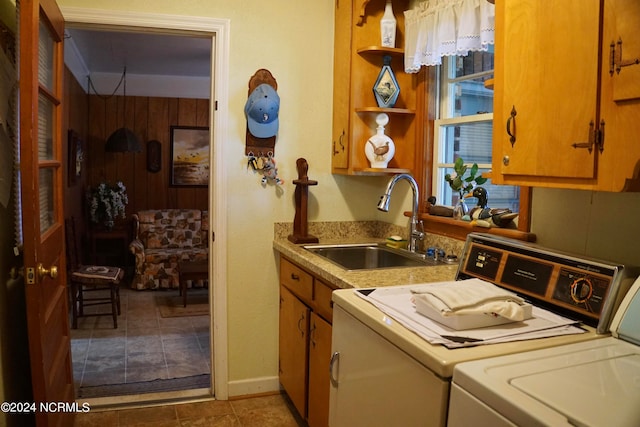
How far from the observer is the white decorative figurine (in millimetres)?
2688

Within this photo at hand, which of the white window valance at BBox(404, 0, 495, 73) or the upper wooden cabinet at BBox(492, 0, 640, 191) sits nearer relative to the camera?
the upper wooden cabinet at BBox(492, 0, 640, 191)

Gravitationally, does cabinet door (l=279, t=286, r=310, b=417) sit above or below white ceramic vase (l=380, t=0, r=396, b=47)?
below

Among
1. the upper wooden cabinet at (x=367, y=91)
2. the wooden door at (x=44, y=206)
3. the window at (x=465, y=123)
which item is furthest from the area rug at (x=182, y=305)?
the window at (x=465, y=123)

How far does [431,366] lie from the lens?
1160 millimetres

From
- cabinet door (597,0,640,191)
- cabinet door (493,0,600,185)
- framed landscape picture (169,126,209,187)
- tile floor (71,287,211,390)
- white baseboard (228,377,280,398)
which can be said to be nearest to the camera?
cabinet door (597,0,640,191)

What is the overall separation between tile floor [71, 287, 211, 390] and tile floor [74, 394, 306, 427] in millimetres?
463

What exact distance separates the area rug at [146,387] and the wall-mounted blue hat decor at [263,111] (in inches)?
61.7

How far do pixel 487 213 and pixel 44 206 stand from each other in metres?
1.82

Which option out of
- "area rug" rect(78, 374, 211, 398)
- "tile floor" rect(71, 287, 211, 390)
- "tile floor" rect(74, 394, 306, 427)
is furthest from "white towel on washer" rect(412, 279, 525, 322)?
"tile floor" rect(71, 287, 211, 390)

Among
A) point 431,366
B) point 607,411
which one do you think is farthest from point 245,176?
point 607,411

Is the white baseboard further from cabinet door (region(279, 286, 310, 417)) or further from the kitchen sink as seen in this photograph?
the kitchen sink

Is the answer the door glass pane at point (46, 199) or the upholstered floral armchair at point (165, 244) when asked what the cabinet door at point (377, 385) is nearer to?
the door glass pane at point (46, 199)

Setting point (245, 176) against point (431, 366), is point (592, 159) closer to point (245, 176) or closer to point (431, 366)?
point (431, 366)

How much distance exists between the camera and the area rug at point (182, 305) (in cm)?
483
